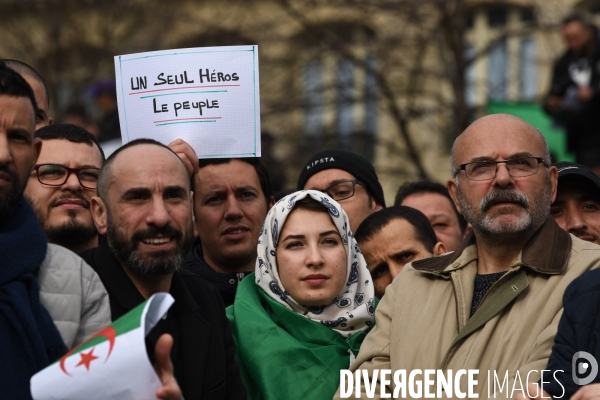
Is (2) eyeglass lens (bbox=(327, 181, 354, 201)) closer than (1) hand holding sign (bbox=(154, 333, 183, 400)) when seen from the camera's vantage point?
No

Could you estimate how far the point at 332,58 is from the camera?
45.6 ft

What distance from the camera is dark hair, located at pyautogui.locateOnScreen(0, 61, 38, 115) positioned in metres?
4.26

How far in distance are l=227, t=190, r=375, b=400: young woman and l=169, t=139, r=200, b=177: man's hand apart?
43 cm

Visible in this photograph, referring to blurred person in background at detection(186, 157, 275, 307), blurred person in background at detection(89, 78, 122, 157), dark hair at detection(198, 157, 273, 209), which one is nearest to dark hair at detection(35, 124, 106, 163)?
blurred person in background at detection(186, 157, 275, 307)

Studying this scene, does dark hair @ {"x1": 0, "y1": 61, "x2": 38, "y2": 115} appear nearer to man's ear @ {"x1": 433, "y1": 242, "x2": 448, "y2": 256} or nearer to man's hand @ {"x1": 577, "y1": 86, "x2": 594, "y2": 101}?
man's ear @ {"x1": 433, "y1": 242, "x2": 448, "y2": 256}

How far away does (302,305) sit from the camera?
5695 mm

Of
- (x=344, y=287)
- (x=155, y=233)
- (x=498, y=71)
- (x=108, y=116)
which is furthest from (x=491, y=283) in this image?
(x=498, y=71)

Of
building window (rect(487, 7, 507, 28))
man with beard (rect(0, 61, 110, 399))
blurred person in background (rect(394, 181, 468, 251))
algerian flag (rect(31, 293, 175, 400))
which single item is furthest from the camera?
building window (rect(487, 7, 507, 28))

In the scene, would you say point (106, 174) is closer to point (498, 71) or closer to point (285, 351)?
point (285, 351)

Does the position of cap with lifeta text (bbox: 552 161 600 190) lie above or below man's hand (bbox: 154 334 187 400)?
above

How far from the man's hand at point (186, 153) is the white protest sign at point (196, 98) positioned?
152 mm

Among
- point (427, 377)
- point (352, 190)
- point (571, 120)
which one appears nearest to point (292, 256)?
point (427, 377)

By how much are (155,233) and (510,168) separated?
158 centimetres

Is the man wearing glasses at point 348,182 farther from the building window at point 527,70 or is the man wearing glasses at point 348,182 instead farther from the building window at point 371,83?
the building window at point 527,70
